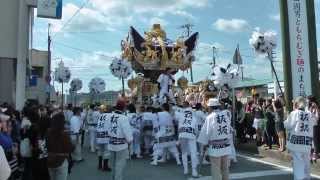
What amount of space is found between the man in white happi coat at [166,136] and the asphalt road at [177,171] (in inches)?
15.5

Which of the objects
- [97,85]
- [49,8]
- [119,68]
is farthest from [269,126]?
[97,85]

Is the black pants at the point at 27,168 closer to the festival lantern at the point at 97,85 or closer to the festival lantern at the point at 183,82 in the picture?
the festival lantern at the point at 97,85

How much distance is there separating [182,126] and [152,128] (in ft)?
12.8

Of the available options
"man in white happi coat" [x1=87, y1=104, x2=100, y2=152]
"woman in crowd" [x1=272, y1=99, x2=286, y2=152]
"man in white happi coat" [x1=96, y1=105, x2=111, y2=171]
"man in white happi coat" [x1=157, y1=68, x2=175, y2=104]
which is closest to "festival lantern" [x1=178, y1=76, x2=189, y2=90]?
"man in white happi coat" [x1=157, y1=68, x2=175, y2=104]

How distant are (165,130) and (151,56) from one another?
55.4 ft

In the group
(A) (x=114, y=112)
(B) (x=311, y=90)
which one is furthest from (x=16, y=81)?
(B) (x=311, y=90)

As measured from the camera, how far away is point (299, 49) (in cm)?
1576

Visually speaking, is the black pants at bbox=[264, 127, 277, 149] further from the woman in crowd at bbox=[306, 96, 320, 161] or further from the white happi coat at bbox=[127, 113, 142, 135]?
the white happi coat at bbox=[127, 113, 142, 135]

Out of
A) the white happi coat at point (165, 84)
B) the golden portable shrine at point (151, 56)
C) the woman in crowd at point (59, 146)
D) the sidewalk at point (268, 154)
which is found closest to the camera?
the woman in crowd at point (59, 146)

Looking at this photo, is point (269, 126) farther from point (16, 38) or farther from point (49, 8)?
point (16, 38)

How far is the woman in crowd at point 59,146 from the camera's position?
28.2 ft

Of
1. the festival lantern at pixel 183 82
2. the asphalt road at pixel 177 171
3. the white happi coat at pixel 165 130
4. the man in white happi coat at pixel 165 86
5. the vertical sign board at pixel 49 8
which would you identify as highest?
the vertical sign board at pixel 49 8

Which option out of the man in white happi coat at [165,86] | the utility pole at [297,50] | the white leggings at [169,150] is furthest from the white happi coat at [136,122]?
the man in white happi coat at [165,86]

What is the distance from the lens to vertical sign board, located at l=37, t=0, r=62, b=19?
19891mm
